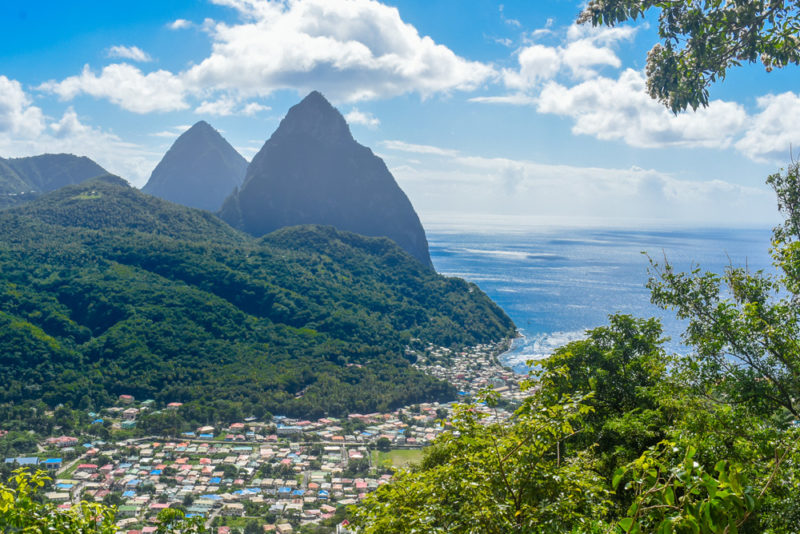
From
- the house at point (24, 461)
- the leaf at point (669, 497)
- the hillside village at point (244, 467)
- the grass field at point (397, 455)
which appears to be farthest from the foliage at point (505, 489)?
the house at point (24, 461)

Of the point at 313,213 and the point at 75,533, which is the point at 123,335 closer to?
the point at 75,533

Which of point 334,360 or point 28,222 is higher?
point 28,222

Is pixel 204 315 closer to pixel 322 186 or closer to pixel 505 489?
pixel 505 489

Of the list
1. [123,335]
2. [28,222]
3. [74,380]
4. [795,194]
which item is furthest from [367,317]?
[795,194]

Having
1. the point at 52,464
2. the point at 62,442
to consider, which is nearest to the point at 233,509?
the point at 52,464

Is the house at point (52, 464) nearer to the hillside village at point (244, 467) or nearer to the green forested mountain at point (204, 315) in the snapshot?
the hillside village at point (244, 467)

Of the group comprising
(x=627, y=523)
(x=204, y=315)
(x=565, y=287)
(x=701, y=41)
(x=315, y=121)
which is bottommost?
(x=204, y=315)

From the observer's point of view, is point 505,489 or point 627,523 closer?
point 627,523

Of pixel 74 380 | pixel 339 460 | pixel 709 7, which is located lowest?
pixel 339 460
